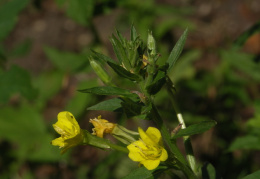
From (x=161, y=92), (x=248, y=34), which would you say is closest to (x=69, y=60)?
(x=161, y=92)

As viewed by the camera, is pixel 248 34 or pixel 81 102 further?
pixel 81 102

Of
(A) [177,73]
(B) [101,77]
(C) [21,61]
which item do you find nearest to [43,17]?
(C) [21,61]

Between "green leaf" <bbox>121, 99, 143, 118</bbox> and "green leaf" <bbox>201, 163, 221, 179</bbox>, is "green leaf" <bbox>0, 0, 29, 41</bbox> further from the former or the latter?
"green leaf" <bbox>201, 163, 221, 179</bbox>

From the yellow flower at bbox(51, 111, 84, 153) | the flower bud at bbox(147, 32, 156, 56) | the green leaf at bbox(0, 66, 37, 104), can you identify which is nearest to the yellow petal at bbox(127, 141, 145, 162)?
the yellow flower at bbox(51, 111, 84, 153)

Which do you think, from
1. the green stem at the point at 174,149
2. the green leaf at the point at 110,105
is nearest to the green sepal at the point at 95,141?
the green leaf at the point at 110,105

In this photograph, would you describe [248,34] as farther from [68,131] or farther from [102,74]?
[68,131]

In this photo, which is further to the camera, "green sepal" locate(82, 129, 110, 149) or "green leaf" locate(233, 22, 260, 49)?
"green leaf" locate(233, 22, 260, 49)

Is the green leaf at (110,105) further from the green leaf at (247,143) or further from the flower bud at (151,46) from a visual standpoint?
the green leaf at (247,143)

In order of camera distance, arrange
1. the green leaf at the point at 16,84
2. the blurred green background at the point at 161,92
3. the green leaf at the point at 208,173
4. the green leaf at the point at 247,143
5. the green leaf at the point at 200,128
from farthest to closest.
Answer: the blurred green background at the point at 161,92, the green leaf at the point at 16,84, the green leaf at the point at 247,143, the green leaf at the point at 208,173, the green leaf at the point at 200,128
